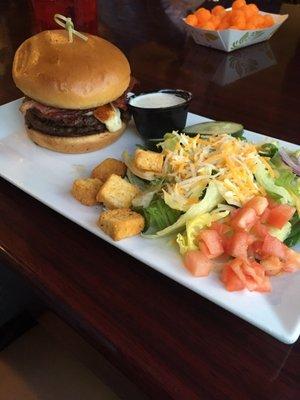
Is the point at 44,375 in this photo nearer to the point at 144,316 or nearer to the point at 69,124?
the point at 144,316

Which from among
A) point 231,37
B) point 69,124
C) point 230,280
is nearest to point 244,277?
point 230,280

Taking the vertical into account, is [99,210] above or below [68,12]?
below

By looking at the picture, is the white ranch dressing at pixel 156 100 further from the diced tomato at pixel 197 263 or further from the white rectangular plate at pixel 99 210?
the diced tomato at pixel 197 263

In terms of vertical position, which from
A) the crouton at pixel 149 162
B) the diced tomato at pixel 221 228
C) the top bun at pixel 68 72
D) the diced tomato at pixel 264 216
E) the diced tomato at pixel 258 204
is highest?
the top bun at pixel 68 72

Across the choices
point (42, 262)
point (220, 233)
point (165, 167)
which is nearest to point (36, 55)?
point (165, 167)

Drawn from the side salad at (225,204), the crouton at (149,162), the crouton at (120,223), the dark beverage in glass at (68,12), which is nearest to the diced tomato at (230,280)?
the side salad at (225,204)

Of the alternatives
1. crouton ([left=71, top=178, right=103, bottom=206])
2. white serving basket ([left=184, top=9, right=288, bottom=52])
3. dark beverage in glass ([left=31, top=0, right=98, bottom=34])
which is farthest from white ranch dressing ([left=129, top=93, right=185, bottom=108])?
dark beverage in glass ([left=31, top=0, right=98, bottom=34])

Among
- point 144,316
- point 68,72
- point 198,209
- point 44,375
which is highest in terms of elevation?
point 68,72

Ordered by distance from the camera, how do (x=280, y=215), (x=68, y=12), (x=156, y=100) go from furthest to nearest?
(x=68, y=12), (x=156, y=100), (x=280, y=215)
